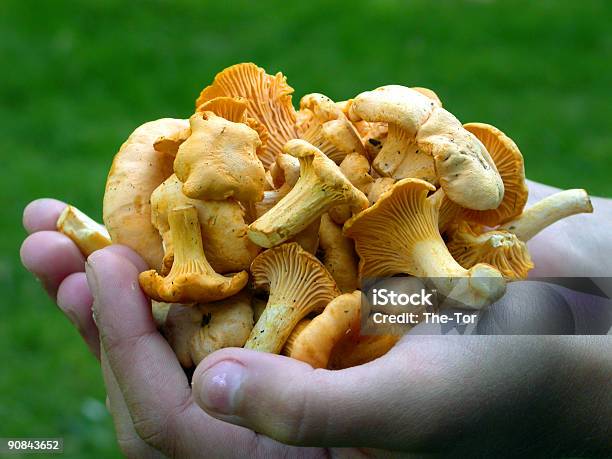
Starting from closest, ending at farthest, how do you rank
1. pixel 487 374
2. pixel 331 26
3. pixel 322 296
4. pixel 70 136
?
pixel 487 374 < pixel 322 296 < pixel 70 136 < pixel 331 26

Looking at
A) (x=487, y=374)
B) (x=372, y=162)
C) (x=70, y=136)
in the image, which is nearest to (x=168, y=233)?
(x=372, y=162)

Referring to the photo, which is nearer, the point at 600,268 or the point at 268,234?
the point at 268,234

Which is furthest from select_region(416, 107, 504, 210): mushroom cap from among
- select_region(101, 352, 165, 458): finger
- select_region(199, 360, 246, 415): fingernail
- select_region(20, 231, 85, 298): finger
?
select_region(20, 231, 85, 298): finger

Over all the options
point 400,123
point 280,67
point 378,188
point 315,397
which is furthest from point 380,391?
point 280,67

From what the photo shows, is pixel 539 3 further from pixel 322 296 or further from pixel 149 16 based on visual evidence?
pixel 322 296

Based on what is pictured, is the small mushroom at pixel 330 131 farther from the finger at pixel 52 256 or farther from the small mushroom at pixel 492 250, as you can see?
the finger at pixel 52 256

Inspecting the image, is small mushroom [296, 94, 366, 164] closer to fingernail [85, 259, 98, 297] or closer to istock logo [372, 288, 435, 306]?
istock logo [372, 288, 435, 306]

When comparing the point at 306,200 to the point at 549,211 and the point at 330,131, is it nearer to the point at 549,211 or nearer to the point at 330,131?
Answer: the point at 330,131
